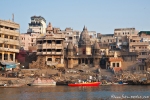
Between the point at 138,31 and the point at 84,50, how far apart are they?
33.8 metres

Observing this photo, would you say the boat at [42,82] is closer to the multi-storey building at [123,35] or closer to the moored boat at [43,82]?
the moored boat at [43,82]

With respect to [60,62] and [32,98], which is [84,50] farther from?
[32,98]

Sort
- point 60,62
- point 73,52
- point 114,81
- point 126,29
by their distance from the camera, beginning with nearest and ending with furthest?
point 114,81 → point 60,62 → point 73,52 → point 126,29

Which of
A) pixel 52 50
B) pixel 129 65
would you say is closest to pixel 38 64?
pixel 52 50

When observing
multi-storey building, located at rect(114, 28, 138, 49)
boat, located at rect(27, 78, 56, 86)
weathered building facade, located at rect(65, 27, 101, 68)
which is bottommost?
boat, located at rect(27, 78, 56, 86)

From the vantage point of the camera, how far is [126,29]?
104 meters

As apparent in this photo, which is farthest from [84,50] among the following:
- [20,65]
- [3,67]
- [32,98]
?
[32,98]

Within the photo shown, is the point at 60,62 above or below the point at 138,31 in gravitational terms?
below

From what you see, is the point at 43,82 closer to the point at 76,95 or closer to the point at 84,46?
the point at 76,95

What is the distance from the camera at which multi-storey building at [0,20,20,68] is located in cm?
6419

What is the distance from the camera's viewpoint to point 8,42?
214ft

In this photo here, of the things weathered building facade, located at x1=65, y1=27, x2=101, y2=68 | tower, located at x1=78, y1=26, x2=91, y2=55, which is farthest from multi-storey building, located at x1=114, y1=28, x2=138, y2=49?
weathered building facade, located at x1=65, y1=27, x2=101, y2=68

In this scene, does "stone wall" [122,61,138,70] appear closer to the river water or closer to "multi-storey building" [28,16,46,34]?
the river water

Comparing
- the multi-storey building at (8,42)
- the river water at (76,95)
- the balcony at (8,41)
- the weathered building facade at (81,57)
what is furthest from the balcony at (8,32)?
the river water at (76,95)
